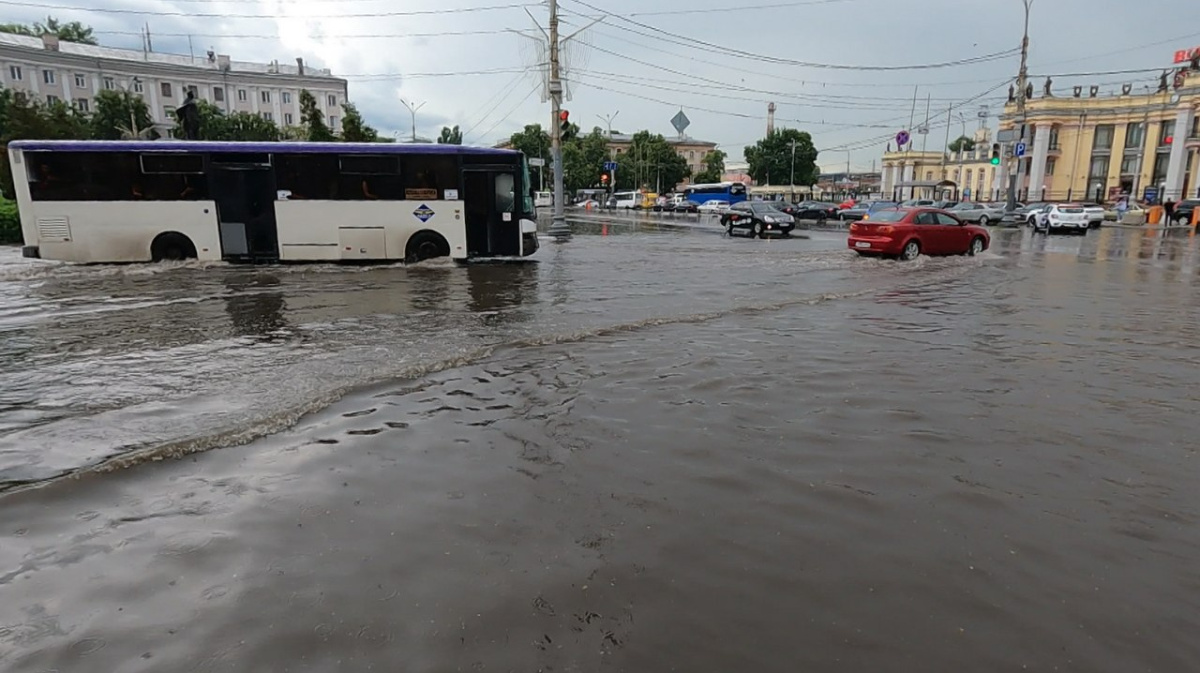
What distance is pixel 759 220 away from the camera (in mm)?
32844

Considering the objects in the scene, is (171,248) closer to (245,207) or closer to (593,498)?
(245,207)

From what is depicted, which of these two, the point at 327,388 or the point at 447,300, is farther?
the point at 447,300

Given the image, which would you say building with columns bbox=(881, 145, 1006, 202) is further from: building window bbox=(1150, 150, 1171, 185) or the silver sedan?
the silver sedan

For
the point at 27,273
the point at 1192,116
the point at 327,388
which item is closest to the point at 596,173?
the point at 1192,116

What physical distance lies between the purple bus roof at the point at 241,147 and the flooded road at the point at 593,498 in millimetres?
7217

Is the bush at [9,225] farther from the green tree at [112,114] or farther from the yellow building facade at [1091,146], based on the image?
the yellow building facade at [1091,146]

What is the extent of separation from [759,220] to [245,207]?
22656 mm

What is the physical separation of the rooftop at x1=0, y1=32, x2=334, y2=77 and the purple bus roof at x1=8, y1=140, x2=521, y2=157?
77.1m

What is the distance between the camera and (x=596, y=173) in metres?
97.4

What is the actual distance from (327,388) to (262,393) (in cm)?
56

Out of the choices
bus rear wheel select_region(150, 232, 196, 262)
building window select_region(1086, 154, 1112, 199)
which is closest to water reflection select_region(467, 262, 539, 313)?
bus rear wheel select_region(150, 232, 196, 262)

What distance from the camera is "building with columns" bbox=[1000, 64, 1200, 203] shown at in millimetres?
70562

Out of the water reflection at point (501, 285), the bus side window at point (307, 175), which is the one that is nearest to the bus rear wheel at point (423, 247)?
the water reflection at point (501, 285)

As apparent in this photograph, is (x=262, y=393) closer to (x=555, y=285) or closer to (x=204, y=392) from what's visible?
(x=204, y=392)
